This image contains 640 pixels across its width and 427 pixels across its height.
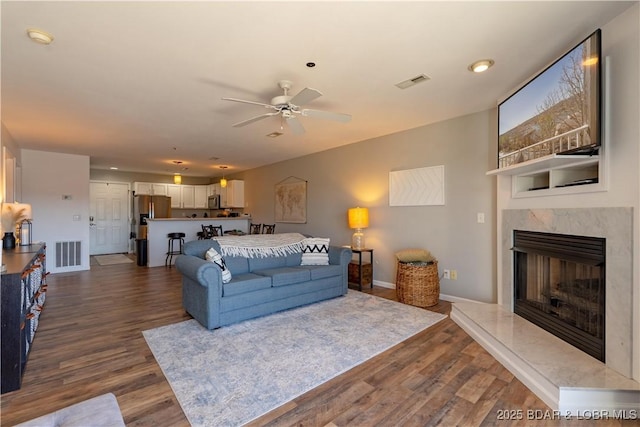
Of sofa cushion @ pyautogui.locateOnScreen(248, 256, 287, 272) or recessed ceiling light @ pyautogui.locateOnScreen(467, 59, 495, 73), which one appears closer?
recessed ceiling light @ pyautogui.locateOnScreen(467, 59, 495, 73)

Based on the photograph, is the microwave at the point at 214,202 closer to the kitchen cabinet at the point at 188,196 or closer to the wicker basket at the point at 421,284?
the kitchen cabinet at the point at 188,196

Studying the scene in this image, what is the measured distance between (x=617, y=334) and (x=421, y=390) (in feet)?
4.56

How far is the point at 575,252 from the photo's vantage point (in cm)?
242

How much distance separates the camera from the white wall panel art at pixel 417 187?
4316 millimetres

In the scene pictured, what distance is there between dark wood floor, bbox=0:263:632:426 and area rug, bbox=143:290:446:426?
0.10 metres

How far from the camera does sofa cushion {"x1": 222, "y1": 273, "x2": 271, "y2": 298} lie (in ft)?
10.7

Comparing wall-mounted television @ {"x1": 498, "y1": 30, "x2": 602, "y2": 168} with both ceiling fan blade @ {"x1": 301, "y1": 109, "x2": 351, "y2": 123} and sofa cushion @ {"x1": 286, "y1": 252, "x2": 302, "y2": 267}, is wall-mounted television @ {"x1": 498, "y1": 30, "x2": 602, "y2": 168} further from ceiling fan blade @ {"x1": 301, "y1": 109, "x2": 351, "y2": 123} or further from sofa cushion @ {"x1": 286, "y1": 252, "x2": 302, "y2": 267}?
sofa cushion @ {"x1": 286, "y1": 252, "x2": 302, "y2": 267}

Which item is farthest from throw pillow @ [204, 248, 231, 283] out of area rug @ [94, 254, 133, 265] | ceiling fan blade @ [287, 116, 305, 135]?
area rug @ [94, 254, 133, 265]

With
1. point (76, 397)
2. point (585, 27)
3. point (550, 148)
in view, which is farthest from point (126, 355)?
point (585, 27)

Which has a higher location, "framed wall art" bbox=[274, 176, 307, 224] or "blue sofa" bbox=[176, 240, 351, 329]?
"framed wall art" bbox=[274, 176, 307, 224]

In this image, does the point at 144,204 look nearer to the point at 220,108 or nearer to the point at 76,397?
the point at 220,108

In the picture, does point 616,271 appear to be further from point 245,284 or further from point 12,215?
point 12,215

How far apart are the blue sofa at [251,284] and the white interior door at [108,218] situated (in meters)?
6.84

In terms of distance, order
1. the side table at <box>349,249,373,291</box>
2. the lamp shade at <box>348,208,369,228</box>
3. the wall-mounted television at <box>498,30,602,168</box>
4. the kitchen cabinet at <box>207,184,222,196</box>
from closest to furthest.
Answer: the wall-mounted television at <box>498,30,602,168</box>
the side table at <box>349,249,373,291</box>
the lamp shade at <box>348,208,369,228</box>
the kitchen cabinet at <box>207,184,222,196</box>
